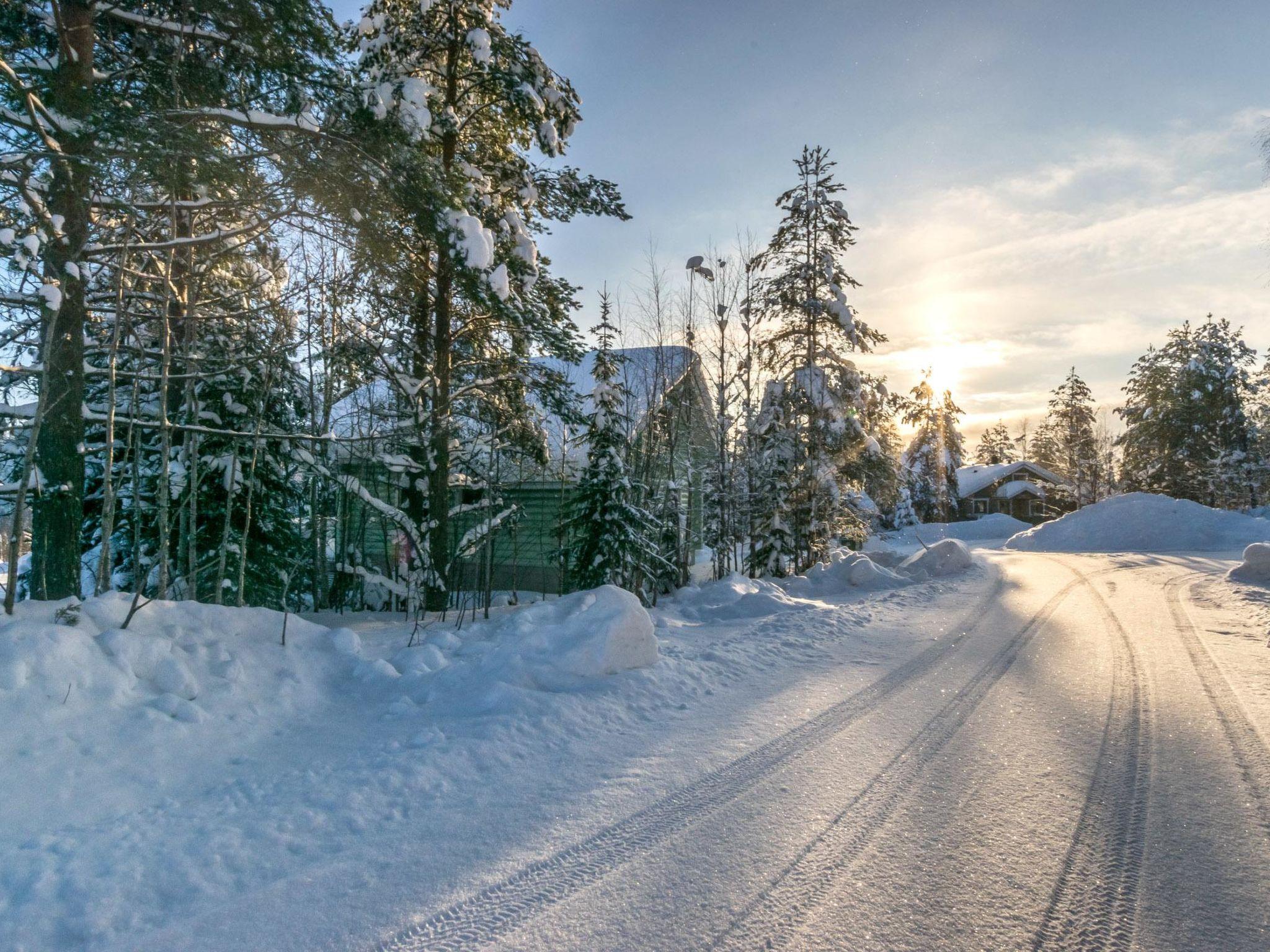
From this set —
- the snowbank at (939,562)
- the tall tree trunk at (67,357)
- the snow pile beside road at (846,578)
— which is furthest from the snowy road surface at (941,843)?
the snowbank at (939,562)

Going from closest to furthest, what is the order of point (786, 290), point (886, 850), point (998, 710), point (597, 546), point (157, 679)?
point (886, 850) < point (157, 679) < point (998, 710) < point (597, 546) < point (786, 290)

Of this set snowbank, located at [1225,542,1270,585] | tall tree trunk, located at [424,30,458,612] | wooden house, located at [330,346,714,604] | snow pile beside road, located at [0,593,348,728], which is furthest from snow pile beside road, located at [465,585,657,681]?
snowbank, located at [1225,542,1270,585]

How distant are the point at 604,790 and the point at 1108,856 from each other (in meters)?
2.40

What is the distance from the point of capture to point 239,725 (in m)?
4.32

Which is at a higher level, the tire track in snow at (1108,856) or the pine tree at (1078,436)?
the pine tree at (1078,436)

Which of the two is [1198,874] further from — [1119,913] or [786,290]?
[786,290]

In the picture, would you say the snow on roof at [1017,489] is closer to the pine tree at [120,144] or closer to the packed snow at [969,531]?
the packed snow at [969,531]

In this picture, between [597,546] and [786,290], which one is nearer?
[597,546]

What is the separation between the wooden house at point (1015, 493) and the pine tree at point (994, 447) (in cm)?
1999

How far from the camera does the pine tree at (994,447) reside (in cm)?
7550

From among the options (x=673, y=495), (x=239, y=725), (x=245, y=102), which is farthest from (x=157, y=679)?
(x=673, y=495)

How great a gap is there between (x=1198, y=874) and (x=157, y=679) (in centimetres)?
592

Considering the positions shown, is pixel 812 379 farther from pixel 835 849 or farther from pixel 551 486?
pixel 835 849

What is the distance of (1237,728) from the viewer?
14.4 feet
